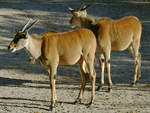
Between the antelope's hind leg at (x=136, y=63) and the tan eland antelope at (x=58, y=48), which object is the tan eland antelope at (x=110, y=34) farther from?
the tan eland antelope at (x=58, y=48)

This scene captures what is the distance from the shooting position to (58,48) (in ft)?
29.9

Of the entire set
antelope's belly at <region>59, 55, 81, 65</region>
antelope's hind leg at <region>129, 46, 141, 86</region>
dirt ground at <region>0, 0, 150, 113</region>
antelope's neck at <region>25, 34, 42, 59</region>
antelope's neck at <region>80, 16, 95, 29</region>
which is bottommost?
dirt ground at <region>0, 0, 150, 113</region>

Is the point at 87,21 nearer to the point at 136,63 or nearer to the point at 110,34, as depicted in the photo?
the point at 110,34

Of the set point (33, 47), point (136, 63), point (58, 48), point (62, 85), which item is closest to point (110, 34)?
point (136, 63)

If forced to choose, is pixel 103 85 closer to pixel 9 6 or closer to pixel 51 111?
pixel 51 111

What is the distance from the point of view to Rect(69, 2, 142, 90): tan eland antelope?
1057 centimetres

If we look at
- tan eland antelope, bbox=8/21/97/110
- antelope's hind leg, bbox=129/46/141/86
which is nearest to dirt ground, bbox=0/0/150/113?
antelope's hind leg, bbox=129/46/141/86

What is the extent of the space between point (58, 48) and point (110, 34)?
214 centimetres

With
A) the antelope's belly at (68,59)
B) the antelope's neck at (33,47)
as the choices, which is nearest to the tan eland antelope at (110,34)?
the antelope's belly at (68,59)

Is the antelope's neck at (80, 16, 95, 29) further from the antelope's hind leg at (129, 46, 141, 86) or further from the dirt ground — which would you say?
the dirt ground

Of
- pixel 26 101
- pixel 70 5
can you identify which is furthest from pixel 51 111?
pixel 70 5

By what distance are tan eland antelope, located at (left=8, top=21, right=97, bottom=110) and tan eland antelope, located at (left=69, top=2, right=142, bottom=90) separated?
117 centimetres

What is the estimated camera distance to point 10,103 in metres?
9.48

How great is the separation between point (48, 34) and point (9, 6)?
15.1 m
